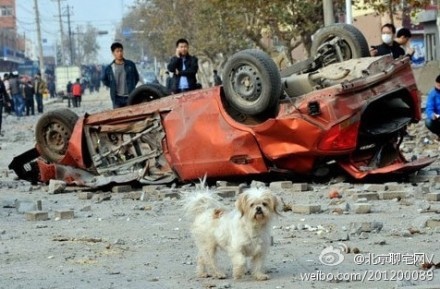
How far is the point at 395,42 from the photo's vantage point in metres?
19.5

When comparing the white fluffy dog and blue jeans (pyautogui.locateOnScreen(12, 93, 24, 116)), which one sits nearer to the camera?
the white fluffy dog

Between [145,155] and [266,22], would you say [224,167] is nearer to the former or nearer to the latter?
[145,155]

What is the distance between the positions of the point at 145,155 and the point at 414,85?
3.36m

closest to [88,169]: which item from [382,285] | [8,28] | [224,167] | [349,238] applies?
[224,167]

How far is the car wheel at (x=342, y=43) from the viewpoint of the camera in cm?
1612

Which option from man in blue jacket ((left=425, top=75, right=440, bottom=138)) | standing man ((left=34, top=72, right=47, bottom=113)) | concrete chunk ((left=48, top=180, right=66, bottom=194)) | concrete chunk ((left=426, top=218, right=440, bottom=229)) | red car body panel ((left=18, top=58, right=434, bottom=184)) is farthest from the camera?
standing man ((left=34, top=72, right=47, bottom=113))

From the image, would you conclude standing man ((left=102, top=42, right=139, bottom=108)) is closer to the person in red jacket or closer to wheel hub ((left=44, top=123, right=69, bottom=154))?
wheel hub ((left=44, top=123, right=69, bottom=154))

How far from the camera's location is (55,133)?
57.3 ft

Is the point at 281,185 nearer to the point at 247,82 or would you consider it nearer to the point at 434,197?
the point at 247,82

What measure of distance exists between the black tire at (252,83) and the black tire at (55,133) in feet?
8.89

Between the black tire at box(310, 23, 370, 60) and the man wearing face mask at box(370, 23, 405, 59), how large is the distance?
2.37m

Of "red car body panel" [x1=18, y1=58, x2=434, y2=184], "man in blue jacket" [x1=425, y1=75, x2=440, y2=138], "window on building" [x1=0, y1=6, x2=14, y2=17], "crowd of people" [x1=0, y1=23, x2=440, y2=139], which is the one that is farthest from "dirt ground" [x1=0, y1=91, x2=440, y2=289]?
"window on building" [x1=0, y1=6, x2=14, y2=17]

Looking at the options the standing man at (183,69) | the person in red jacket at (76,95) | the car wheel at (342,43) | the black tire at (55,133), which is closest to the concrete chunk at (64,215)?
the black tire at (55,133)

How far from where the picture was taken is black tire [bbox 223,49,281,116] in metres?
15.0
